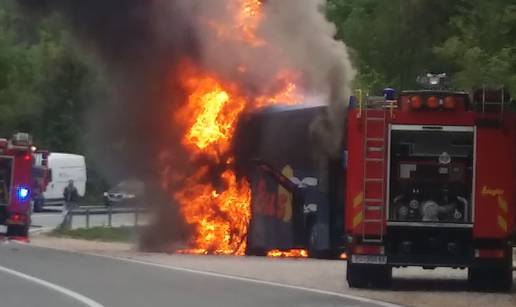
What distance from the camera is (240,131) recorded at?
2638cm

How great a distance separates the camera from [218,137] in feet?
86.5

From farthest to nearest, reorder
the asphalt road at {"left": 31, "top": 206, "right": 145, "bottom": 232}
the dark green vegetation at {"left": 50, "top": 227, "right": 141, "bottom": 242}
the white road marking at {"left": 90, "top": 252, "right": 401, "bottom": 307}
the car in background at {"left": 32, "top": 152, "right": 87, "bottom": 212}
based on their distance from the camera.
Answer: the car in background at {"left": 32, "top": 152, "right": 87, "bottom": 212} < the asphalt road at {"left": 31, "top": 206, "right": 145, "bottom": 232} < the dark green vegetation at {"left": 50, "top": 227, "right": 141, "bottom": 242} < the white road marking at {"left": 90, "top": 252, "right": 401, "bottom": 307}

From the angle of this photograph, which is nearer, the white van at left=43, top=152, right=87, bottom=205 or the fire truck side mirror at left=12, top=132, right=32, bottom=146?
the fire truck side mirror at left=12, top=132, right=32, bottom=146

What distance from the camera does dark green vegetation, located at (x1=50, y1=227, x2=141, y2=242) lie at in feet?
111

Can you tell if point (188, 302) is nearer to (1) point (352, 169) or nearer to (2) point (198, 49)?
(1) point (352, 169)

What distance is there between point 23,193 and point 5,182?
57 cm

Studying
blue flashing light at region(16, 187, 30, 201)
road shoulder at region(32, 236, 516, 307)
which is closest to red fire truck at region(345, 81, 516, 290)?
road shoulder at region(32, 236, 516, 307)

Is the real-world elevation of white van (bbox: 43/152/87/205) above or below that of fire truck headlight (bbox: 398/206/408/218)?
above

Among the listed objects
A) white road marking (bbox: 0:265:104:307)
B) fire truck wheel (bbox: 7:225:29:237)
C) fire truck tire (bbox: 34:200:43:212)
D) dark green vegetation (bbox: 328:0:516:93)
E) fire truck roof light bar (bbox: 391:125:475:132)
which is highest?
dark green vegetation (bbox: 328:0:516:93)

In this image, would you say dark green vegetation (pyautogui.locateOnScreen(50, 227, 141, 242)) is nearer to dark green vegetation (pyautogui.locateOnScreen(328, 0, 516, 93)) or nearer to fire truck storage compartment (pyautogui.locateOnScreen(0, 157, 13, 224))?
fire truck storage compartment (pyautogui.locateOnScreen(0, 157, 13, 224))

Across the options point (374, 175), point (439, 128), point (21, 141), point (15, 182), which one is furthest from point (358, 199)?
point (21, 141)

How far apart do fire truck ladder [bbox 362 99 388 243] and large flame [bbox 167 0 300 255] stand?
26.3 feet

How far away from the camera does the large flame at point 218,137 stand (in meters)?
26.1

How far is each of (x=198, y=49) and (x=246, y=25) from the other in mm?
1144
